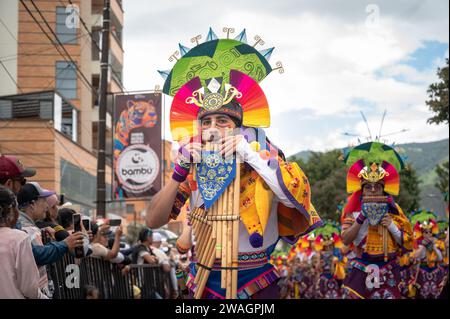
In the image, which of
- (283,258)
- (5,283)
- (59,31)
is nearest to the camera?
(5,283)

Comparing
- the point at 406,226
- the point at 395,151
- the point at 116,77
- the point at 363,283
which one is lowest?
the point at 363,283

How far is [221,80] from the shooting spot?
6480mm

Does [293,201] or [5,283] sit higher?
[293,201]

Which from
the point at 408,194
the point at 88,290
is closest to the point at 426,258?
the point at 88,290

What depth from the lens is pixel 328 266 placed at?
74.3ft

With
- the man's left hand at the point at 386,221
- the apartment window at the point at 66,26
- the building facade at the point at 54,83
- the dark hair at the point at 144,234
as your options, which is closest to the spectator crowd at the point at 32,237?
the dark hair at the point at 144,234

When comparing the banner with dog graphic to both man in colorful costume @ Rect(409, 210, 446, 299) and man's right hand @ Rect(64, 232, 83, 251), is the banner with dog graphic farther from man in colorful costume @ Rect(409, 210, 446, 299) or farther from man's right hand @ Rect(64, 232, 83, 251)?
man's right hand @ Rect(64, 232, 83, 251)

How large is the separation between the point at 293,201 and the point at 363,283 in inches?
193

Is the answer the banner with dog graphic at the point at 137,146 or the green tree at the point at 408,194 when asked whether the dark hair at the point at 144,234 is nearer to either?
the banner with dog graphic at the point at 137,146

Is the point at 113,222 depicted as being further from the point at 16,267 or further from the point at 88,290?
the point at 16,267

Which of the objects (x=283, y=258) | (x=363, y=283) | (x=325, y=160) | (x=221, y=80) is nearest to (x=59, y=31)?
(x=363, y=283)

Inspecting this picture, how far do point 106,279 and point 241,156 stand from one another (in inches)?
223

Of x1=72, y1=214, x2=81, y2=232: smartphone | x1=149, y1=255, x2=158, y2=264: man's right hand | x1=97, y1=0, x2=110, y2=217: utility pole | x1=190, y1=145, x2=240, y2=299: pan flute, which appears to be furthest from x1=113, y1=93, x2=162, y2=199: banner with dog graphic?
x1=190, y1=145, x2=240, y2=299: pan flute

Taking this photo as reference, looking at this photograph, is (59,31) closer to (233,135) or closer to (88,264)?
(88,264)
